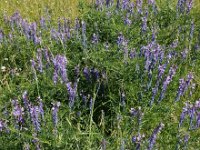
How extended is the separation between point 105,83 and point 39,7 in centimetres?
290

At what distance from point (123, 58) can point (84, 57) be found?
44 centimetres

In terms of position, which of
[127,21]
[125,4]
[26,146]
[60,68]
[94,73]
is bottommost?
[26,146]

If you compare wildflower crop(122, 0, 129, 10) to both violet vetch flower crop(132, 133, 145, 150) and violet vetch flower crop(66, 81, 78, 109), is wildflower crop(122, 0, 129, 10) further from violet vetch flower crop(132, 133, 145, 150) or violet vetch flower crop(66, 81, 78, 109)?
violet vetch flower crop(132, 133, 145, 150)

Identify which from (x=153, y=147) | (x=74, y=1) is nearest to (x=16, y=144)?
(x=153, y=147)

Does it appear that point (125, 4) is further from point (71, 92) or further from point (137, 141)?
point (137, 141)

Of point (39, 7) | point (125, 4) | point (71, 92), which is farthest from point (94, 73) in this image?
point (39, 7)

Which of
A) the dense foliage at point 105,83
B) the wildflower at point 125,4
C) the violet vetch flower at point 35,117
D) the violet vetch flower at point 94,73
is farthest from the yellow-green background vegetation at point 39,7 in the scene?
the violet vetch flower at point 35,117

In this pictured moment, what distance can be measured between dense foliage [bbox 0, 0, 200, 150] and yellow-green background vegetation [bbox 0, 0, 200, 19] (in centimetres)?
103

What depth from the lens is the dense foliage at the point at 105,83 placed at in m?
2.80

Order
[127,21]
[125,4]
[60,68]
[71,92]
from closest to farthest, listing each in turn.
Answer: [71,92] < [60,68] < [127,21] < [125,4]

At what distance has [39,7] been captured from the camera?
5.88m

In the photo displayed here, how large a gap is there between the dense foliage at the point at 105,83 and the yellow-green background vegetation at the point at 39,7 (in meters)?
1.03

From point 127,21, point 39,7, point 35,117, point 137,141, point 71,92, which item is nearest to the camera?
point 137,141

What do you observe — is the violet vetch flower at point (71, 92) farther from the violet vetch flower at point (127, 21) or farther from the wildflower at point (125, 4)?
the wildflower at point (125, 4)
